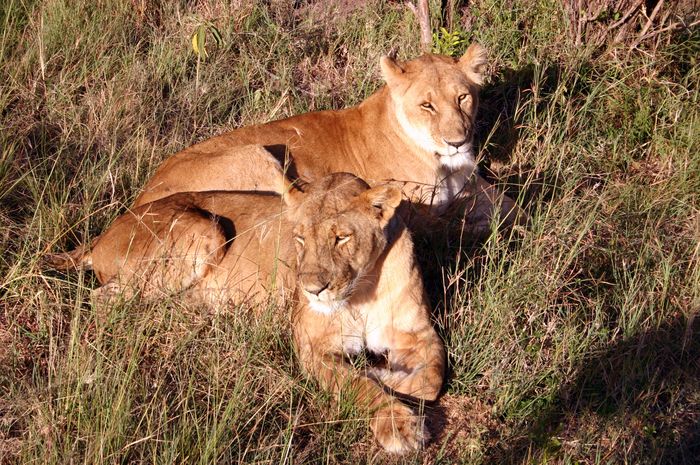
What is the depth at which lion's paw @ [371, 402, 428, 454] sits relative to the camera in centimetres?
320

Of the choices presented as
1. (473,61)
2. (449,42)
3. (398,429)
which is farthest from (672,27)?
(398,429)

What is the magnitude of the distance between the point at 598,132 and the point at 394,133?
1.24 m

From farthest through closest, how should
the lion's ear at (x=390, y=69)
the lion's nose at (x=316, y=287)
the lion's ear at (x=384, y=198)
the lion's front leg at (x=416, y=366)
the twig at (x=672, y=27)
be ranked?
1. the twig at (x=672, y=27)
2. the lion's ear at (x=390, y=69)
3. the lion's front leg at (x=416, y=366)
4. the lion's ear at (x=384, y=198)
5. the lion's nose at (x=316, y=287)

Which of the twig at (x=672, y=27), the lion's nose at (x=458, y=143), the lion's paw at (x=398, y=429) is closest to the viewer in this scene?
the lion's paw at (x=398, y=429)

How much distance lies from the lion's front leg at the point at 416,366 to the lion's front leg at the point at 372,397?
145 millimetres

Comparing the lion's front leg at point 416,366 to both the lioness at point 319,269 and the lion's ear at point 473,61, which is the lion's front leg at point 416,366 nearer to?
the lioness at point 319,269

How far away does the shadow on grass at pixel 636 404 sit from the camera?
11.0ft

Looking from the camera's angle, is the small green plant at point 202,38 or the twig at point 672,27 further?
the twig at point 672,27

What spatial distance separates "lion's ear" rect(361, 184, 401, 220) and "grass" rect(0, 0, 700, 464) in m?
0.58

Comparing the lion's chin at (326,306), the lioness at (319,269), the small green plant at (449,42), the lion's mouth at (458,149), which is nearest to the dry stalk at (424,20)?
the small green plant at (449,42)

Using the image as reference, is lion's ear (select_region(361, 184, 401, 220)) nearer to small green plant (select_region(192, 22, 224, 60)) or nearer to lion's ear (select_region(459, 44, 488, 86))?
Result: lion's ear (select_region(459, 44, 488, 86))

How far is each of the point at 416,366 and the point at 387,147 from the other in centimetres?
175

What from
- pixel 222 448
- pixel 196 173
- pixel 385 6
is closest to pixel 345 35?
pixel 385 6

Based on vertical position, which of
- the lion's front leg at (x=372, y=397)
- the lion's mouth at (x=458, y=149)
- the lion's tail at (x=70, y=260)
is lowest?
the lion's tail at (x=70, y=260)
